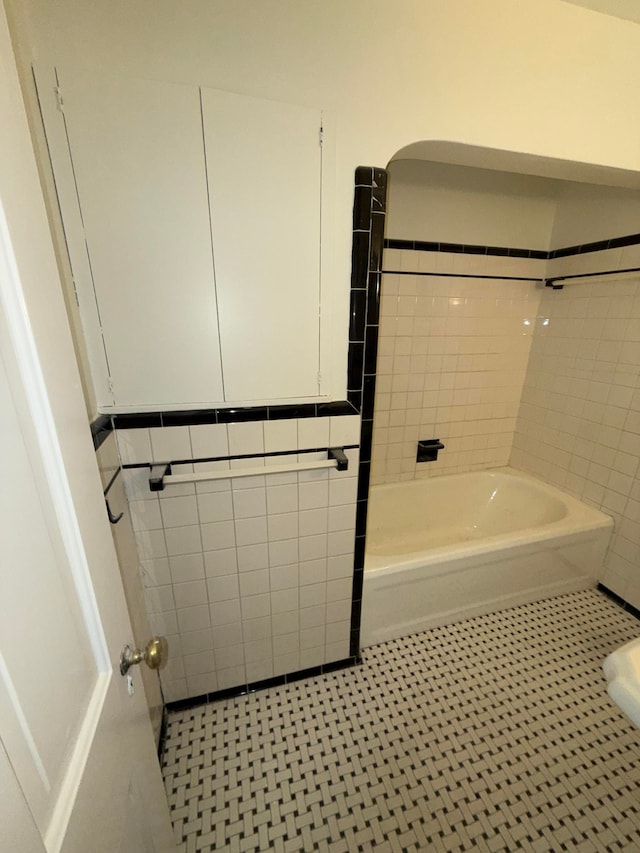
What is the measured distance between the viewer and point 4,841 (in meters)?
0.30

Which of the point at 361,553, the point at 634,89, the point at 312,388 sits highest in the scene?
the point at 634,89

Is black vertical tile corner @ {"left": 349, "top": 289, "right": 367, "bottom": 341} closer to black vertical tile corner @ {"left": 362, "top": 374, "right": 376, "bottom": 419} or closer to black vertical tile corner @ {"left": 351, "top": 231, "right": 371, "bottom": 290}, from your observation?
black vertical tile corner @ {"left": 351, "top": 231, "right": 371, "bottom": 290}

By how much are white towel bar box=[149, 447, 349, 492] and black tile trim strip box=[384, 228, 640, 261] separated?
136cm

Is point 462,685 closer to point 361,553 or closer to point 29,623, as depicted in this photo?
point 361,553

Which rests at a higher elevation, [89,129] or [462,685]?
[89,129]

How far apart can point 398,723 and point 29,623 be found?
1.52 m

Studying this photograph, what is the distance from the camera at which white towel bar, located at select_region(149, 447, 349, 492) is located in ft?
3.58

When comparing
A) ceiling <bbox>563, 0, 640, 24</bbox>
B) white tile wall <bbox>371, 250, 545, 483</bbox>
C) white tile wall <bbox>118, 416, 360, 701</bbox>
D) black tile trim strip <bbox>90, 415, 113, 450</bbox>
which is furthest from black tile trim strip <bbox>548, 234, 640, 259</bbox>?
black tile trim strip <bbox>90, 415, 113, 450</bbox>

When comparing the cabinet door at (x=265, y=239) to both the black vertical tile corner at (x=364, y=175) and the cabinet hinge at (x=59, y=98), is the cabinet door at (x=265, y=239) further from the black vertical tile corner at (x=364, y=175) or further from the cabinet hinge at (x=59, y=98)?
the cabinet hinge at (x=59, y=98)

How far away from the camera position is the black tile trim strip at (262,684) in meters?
1.44

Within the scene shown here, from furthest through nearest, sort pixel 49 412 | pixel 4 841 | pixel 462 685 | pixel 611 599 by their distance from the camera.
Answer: pixel 611 599
pixel 462 685
pixel 49 412
pixel 4 841

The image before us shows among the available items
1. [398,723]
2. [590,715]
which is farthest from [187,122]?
[590,715]

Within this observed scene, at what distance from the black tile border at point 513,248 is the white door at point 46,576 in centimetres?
184

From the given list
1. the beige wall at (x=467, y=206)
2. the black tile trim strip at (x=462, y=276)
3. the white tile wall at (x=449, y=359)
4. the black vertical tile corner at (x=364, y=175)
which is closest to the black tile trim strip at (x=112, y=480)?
the black vertical tile corner at (x=364, y=175)
